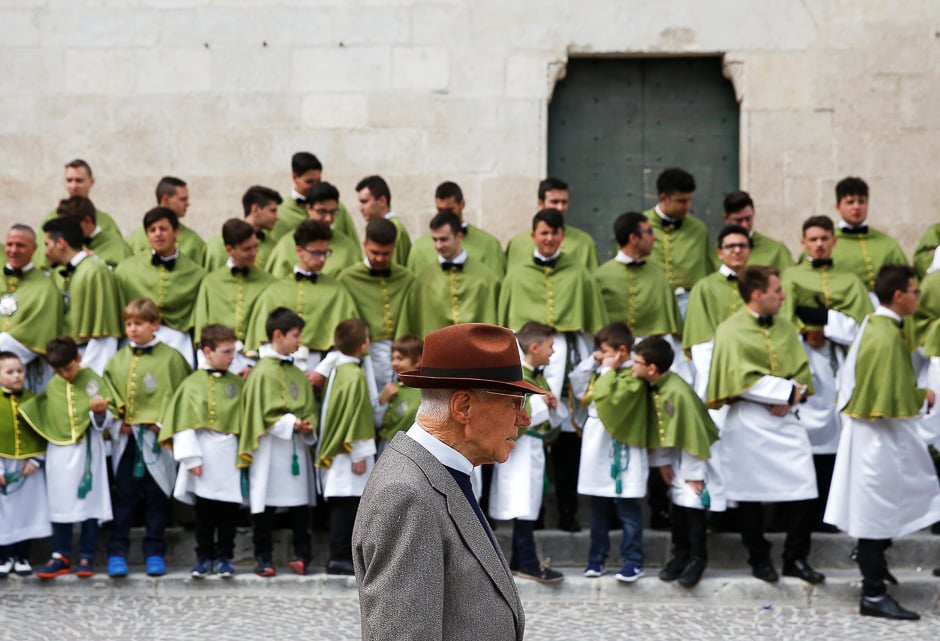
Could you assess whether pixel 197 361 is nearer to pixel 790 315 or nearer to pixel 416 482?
pixel 790 315

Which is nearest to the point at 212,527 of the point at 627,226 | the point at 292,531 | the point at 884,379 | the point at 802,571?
the point at 292,531

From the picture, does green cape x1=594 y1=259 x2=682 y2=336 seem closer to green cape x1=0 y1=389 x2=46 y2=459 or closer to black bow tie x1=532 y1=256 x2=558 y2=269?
black bow tie x1=532 y1=256 x2=558 y2=269

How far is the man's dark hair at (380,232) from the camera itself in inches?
363

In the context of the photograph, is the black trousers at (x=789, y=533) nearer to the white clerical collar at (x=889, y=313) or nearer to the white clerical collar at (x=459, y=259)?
the white clerical collar at (x=889, y=313)

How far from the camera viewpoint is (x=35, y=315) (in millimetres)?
9023

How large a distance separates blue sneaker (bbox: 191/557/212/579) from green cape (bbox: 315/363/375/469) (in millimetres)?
887

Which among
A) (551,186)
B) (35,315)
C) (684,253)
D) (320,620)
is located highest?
(551,186)

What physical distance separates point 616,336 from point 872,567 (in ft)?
6.43

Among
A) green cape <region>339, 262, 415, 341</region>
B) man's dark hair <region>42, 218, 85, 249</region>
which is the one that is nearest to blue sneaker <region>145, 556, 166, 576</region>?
green cape <region>339, 262, 415, 341</region>

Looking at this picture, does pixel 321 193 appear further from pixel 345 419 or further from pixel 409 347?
pixel 345 419

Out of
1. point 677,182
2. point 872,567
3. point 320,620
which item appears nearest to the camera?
point 320,620

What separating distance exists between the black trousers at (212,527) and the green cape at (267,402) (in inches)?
12.1

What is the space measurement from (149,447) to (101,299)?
1.13 meters

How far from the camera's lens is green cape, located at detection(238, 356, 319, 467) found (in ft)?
27.6
